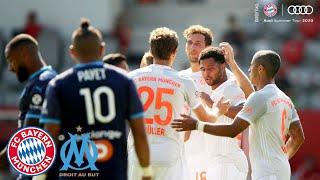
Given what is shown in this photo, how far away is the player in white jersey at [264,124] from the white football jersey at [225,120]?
866 mm

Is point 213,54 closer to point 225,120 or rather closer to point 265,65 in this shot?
point 225,120

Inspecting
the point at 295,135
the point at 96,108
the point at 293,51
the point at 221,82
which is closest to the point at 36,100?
the point at 96,108

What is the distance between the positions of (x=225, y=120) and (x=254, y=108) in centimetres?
135

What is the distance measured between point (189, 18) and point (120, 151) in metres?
18.4

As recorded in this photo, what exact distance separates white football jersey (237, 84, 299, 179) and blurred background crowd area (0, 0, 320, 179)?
1318cm

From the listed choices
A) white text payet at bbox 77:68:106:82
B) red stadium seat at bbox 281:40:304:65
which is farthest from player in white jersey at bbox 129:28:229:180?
red stadium seat at bbox 281:40:304:65

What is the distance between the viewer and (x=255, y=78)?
1020 centimetres

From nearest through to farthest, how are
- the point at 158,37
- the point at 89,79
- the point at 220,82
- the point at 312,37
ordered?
the point at 89,79
the point at 158,37
the point at 220,82
the point at 312,37

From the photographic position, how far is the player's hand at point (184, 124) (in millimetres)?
9742

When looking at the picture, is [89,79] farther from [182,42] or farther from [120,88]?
[182,42]

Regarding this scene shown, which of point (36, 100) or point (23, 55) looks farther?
point (23, 55)

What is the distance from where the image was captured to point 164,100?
1013cm

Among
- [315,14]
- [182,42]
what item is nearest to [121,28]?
[182,42]

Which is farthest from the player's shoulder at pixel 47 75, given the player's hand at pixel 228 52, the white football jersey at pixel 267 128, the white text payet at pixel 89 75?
the player's hand at pixel 228 52
